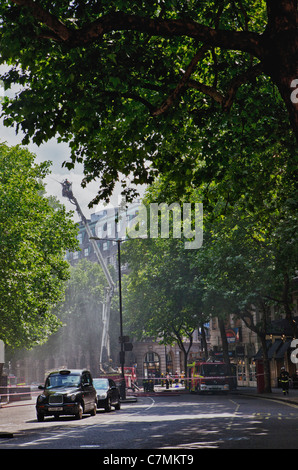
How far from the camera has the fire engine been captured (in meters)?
45.8

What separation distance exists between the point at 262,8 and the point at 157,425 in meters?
11.0

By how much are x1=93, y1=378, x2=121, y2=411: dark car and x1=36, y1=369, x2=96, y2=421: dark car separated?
2.45m

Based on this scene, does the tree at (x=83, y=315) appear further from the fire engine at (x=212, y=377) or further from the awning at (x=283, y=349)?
the fire engine at (x=212, y=377)

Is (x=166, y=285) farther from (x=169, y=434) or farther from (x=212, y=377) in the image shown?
(x=169, y=434)

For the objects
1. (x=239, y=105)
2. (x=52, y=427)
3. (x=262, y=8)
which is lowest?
(x=52, y=427)

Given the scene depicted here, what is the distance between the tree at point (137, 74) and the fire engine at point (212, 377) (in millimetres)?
30468

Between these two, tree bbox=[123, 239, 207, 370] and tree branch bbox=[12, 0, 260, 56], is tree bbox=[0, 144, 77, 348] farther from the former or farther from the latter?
tree branch bbox=[12, 0, 260, 56]

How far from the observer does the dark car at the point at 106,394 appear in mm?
27844

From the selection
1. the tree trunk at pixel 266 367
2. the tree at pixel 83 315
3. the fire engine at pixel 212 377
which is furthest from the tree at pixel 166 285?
the tree at pixel 83 315

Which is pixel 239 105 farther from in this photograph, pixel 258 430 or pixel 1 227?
pixel 1 227

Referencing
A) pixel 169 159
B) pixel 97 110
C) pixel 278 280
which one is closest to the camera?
pixel 97 110

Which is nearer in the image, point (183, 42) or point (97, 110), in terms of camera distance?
point (97, 110)
